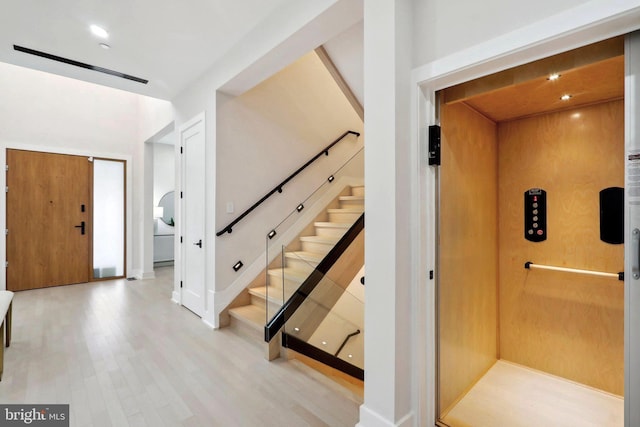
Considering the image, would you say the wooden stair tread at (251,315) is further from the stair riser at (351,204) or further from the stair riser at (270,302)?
the stair riser at (351,204)

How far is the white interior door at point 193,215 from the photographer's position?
371 centimetres

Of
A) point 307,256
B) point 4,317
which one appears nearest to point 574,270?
point 307,256

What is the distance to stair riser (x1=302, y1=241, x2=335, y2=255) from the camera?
3.51 meters

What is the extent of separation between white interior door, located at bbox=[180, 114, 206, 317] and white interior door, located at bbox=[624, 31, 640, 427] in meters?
3.53

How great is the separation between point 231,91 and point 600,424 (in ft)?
13.6

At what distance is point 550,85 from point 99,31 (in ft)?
12.3

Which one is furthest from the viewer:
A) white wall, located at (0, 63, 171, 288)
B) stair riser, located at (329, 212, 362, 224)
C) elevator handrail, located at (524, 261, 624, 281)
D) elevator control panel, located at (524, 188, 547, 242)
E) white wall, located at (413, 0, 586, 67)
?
white wall, located at (0, 63, 171, 288)

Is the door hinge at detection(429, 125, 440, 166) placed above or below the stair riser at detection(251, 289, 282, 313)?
above

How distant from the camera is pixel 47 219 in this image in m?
5.17

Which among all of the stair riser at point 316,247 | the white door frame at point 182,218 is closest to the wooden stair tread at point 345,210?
the stair riser at point 316,247

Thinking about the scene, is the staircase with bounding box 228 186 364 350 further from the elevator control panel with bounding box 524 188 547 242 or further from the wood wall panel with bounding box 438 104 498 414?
the elevator control panel with bounding box 524 188 547 242

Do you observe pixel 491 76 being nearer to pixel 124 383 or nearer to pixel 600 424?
pixel 600 424

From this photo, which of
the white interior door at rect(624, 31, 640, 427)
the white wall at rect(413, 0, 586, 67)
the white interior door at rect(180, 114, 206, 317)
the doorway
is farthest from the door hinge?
the doorway

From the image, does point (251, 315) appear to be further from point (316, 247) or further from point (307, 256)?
point (316, 247)
